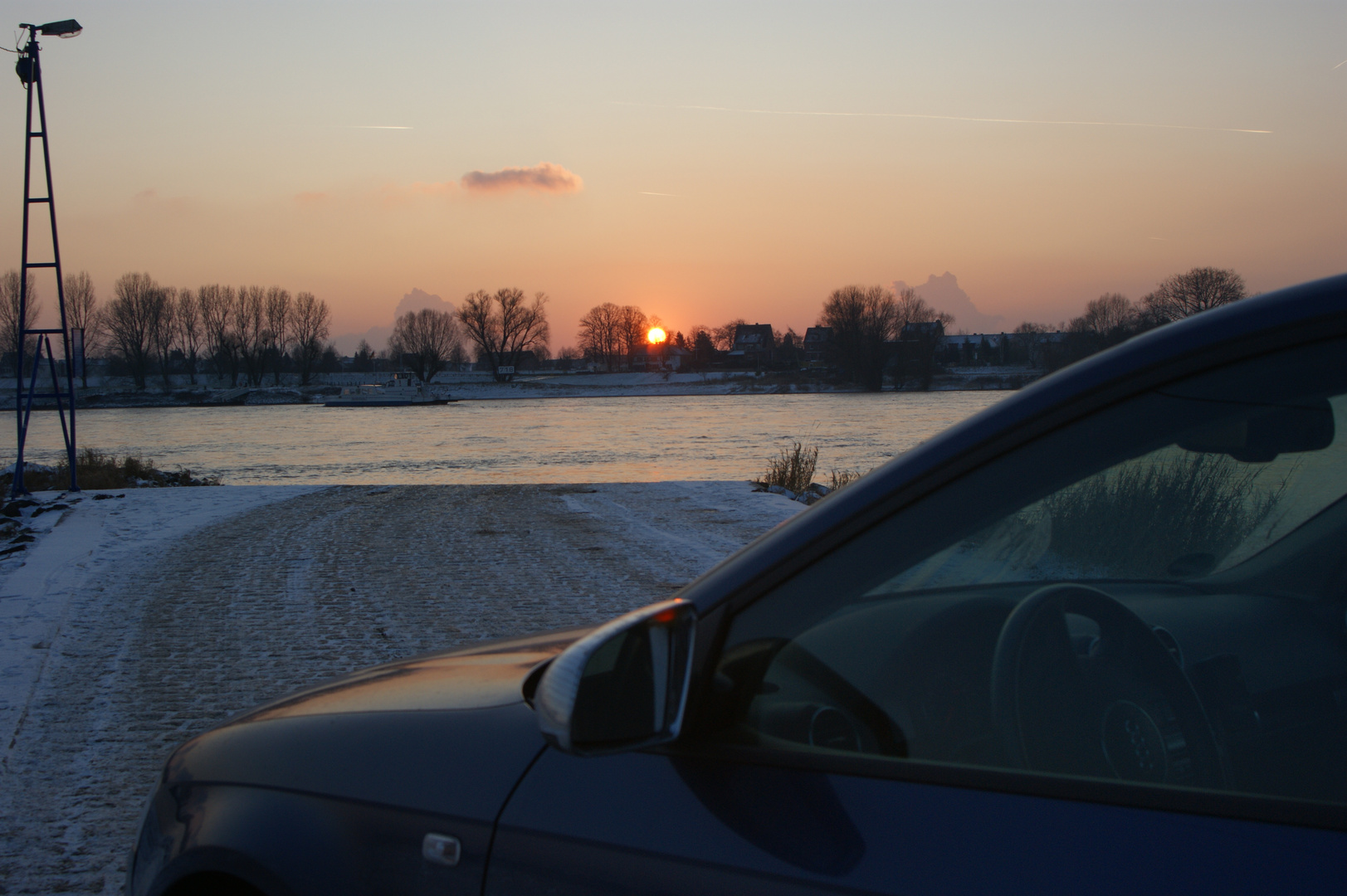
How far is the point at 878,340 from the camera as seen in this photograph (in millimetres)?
71562

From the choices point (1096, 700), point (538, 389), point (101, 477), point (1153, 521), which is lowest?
point (101, 477)

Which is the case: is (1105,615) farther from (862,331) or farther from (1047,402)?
(862,331)

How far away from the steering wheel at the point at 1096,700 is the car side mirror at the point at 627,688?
1.36 ft

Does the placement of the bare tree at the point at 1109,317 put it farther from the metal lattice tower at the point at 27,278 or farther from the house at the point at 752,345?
the house at the point at 752,345

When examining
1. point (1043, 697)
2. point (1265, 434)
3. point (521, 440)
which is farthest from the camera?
point (521, 440)

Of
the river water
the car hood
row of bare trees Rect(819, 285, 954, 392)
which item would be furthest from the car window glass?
row of bare trees Rect(819, 285, 954, 392)

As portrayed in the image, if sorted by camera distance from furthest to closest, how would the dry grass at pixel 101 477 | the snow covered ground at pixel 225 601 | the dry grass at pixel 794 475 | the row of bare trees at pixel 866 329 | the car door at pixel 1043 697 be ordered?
1. the row of bare trees at pixel 866 329
2. the dry grass at pixel 101 477
3. the dry grass at pixel 794 475
4. the snow covered ground at pixel 225 601
5. the car door at pixel 1043 697

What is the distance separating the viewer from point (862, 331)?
76062 millimetres

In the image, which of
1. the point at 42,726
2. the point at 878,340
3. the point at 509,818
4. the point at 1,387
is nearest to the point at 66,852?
the point at 42,726

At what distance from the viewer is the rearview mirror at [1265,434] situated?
3.54 ft

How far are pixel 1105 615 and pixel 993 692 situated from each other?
0.24 m

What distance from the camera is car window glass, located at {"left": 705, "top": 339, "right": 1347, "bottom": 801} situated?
110 centimetres

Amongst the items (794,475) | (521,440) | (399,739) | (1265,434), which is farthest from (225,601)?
(521,440)

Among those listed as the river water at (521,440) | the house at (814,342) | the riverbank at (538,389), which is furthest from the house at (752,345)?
the river water at (521,440)
